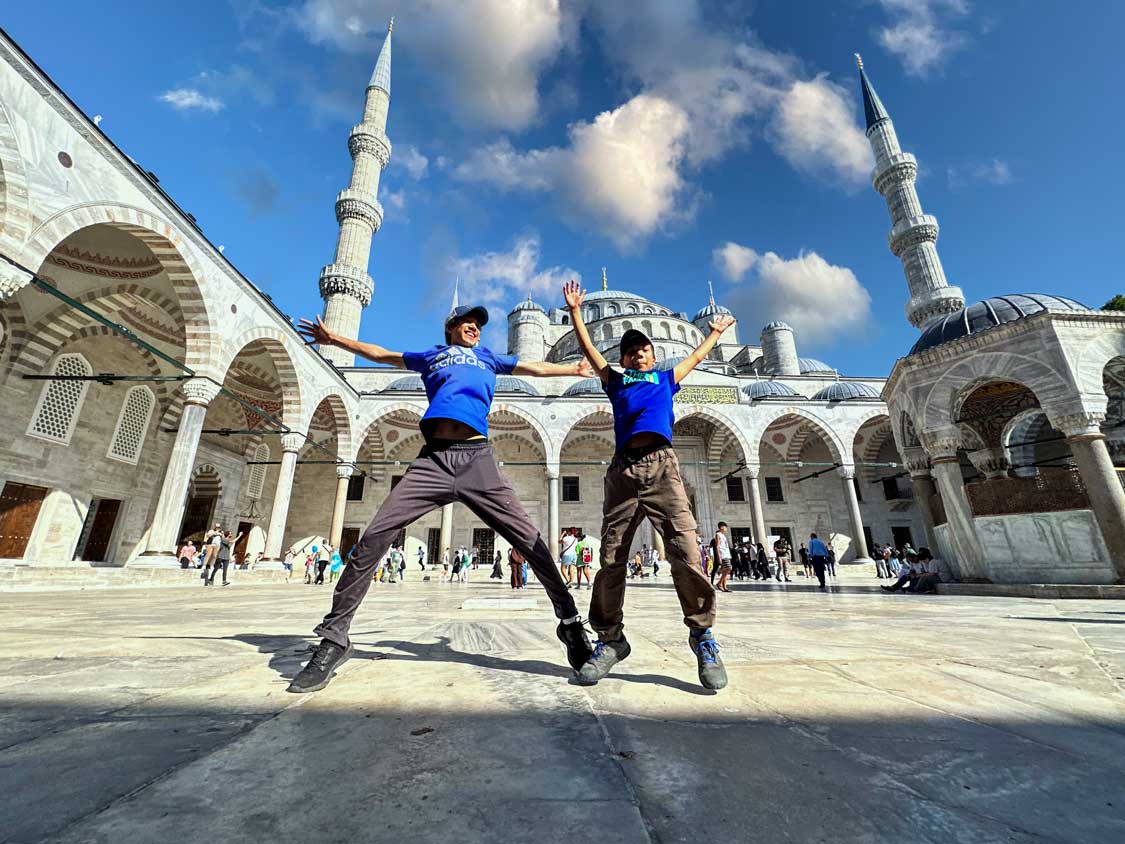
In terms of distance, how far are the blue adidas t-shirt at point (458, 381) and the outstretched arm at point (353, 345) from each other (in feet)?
0.22

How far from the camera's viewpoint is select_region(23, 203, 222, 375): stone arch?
258 inches

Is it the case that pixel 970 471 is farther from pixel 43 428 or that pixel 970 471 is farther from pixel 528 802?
pixel 43 428

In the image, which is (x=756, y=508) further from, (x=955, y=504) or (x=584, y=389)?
(x=955, y=504)

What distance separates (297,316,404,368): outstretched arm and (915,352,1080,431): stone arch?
25.3 ft

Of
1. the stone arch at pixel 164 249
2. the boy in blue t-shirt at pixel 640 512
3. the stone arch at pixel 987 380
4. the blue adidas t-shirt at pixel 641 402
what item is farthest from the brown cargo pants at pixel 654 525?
the stone arch at pixel 164 249

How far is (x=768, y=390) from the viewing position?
20.4 m

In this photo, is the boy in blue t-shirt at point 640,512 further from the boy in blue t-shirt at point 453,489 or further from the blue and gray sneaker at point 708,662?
the boy in blue t-shirt at point 453,489

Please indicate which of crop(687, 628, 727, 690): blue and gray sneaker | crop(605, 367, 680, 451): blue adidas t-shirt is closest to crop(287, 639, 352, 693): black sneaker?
crop(687, 628, 727, 690): blue and gray sneaker

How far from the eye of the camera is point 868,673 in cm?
169

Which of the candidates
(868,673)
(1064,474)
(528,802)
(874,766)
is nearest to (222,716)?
(528,802)

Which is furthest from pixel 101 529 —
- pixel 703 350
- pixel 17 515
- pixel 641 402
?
pixel 703 350

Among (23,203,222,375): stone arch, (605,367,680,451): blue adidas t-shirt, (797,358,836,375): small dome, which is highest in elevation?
(797,358,836,375): small dome

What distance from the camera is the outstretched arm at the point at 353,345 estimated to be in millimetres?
2355

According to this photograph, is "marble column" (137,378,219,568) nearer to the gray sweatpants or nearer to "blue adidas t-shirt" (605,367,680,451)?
the gray sweatpants
